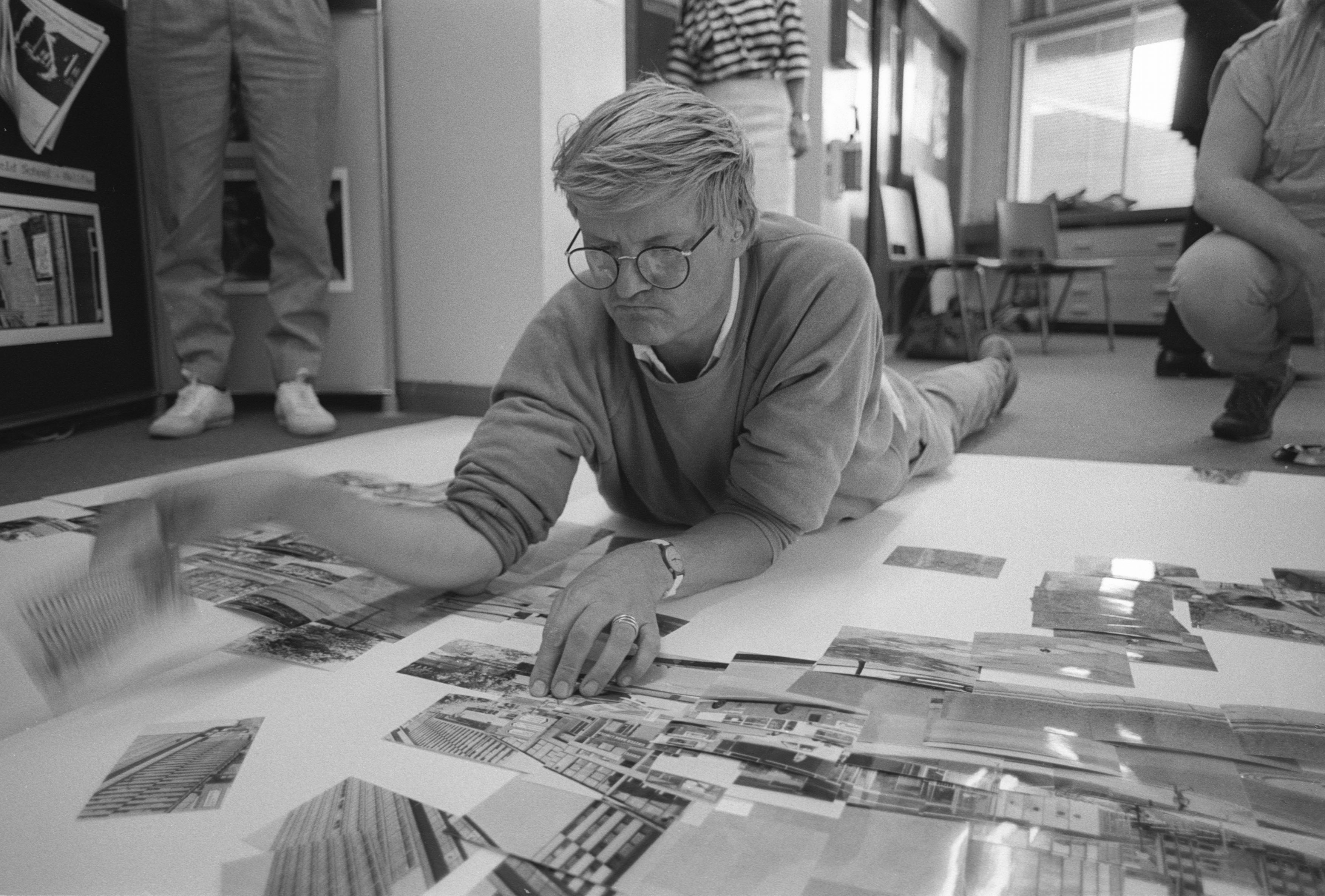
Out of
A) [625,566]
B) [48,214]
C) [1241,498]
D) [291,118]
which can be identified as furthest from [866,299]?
[48,214]

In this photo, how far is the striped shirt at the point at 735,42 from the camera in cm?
279

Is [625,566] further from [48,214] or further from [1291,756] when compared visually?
[48,214]

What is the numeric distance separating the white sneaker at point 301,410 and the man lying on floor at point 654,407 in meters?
1.07

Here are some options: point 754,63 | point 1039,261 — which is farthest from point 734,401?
point 1039,261

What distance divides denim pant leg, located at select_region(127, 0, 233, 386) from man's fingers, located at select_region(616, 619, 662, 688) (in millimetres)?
1693

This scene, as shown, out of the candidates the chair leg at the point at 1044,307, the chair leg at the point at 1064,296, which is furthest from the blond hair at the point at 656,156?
the chair leg at the point at 1044,307

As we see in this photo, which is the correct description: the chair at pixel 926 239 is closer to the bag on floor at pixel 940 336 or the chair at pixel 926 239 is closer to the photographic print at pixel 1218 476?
the bag on floor at pixel 940 336

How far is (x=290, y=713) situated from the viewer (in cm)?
74

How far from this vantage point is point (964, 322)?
385 centimetres

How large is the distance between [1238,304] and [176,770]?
6.65 ft

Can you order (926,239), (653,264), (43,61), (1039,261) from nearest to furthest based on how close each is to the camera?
(653,264), (43,61), (1039,261), (926,239)

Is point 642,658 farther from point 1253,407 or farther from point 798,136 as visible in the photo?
point 798,136

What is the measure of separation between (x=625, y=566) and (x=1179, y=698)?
19.3 inches

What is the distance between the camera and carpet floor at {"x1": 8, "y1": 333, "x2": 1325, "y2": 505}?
66.8 inches
